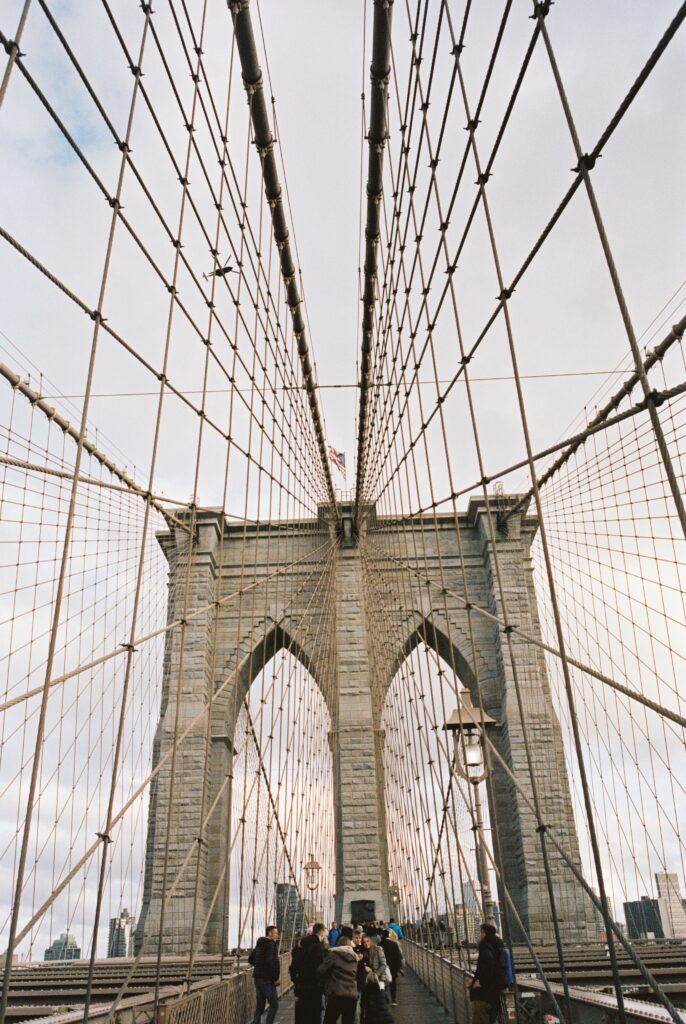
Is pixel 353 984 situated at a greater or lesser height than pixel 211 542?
lesser

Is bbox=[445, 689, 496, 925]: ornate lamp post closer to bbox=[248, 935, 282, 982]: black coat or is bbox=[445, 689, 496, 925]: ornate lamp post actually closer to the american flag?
bbox=[248, 935, 282, 982]: black coat

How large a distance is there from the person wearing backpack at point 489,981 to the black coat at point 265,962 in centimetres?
224

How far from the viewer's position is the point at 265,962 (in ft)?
20.2

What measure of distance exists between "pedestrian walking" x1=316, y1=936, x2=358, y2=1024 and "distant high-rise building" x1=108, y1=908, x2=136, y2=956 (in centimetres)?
1054

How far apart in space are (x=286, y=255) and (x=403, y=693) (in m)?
8.28

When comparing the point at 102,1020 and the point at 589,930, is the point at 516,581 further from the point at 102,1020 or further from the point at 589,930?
the point at 102,1020

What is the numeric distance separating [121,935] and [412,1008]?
1152cm

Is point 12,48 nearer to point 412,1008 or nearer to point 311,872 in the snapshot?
Result: point 412,1008

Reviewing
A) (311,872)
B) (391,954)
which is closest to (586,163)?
(391,954)

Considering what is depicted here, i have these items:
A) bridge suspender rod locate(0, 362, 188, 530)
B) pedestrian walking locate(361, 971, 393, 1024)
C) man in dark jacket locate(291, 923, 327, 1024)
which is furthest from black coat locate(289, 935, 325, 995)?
bridge suspender rod locate(0, 362, 188, 530)

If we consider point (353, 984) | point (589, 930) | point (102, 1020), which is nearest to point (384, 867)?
point (589, 930)

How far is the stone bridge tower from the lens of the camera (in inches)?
591

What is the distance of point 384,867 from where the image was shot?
637 inches

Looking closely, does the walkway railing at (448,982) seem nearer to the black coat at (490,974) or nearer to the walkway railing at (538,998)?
the walkway railing at (538,998)
